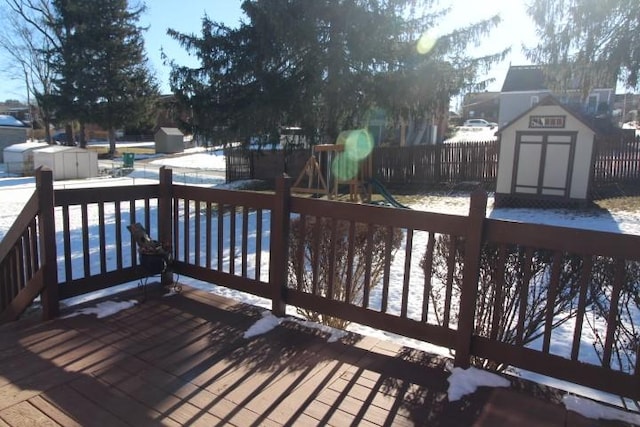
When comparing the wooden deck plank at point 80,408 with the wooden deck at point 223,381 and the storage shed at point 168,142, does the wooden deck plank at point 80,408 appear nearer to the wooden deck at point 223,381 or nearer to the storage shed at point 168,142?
the wooden deck at point 223,381

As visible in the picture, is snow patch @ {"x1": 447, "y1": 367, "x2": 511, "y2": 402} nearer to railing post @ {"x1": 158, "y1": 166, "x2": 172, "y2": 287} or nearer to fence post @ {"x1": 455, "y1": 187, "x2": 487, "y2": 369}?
fence post @ {"x1": 455, "y1": 187, "x2": 487, "y2": 369}

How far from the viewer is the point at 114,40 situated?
29125 millimetres

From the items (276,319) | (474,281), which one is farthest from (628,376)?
(276,319)

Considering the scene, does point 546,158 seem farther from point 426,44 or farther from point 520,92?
point 520,92

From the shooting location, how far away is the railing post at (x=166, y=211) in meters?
4.23

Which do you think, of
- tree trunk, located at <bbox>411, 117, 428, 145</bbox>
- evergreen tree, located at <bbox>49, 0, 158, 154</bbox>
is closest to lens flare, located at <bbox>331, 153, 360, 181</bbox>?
tree trunk, located at <bbox>411, 117, 428, 145</bbox>

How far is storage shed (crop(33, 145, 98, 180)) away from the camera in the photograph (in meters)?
19.1

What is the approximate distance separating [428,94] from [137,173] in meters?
14.7

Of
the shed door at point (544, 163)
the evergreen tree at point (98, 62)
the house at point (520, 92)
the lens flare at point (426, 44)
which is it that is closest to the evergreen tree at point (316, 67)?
the lens flare at point (426, 44)

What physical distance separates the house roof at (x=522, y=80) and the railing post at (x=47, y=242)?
108 ft

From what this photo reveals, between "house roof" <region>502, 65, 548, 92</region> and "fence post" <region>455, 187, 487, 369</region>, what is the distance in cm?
3213

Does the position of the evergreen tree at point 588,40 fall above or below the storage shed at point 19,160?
above

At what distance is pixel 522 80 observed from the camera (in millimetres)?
31875

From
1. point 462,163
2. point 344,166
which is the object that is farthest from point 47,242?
point 462,163
